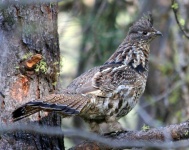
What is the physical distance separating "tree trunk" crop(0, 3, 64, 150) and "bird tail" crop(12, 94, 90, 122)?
22 centimetres

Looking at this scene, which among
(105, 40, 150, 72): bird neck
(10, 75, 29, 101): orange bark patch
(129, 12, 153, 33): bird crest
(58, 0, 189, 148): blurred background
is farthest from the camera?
(58, 0, 189, 148): blurred background

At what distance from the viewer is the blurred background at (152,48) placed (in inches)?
296

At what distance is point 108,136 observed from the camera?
453cm

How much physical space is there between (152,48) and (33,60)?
15.3 ft

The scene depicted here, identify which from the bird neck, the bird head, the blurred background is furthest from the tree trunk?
the blurred background

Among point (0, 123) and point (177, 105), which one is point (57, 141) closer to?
point (0, 123)

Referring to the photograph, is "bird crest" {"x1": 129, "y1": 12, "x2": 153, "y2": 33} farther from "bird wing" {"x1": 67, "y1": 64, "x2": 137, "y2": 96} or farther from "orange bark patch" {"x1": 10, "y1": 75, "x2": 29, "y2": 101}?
"orange bark patch" {"x1": 10, "y1": 75, "x2": 29, "y2": 101}

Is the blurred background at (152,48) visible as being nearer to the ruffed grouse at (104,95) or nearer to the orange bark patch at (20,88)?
the ruffed grouse at (104,95)

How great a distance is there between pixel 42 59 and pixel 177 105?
161 inches

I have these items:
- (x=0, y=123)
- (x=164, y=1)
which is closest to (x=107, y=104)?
(x=0, y=123)

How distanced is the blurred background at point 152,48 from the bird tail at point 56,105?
7.49 ft

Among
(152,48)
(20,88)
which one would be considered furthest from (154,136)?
(152,48)

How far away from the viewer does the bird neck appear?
5574 mm

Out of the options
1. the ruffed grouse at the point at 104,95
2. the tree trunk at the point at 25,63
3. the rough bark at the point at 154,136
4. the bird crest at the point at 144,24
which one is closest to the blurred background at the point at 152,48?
the bird crest at the point at 144,24
